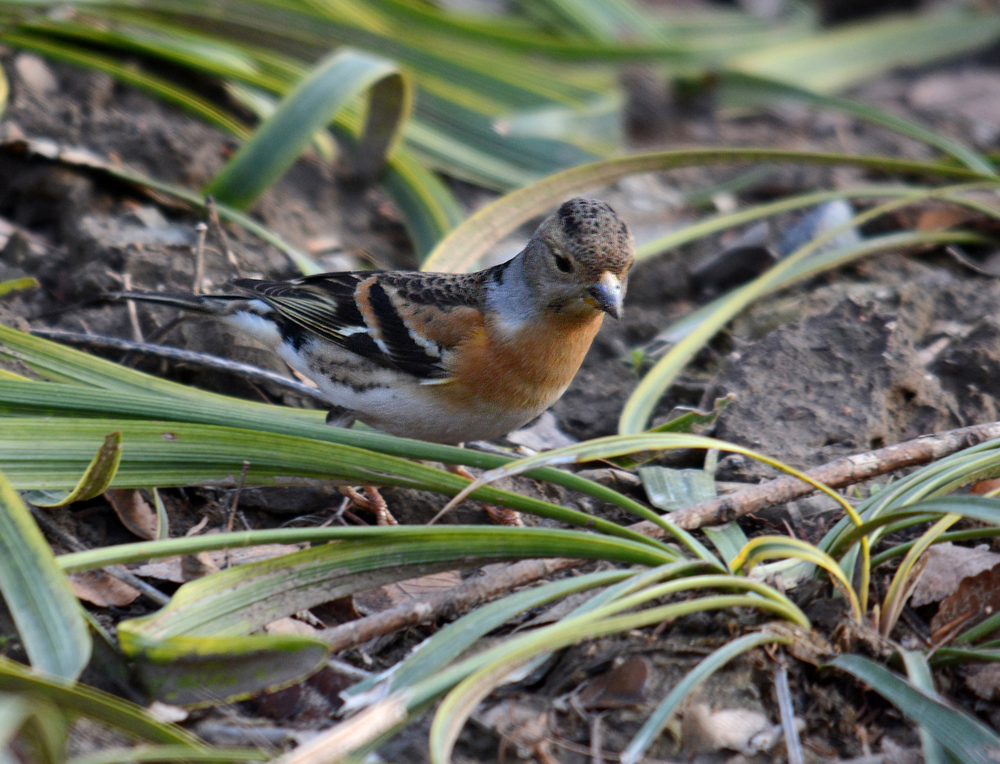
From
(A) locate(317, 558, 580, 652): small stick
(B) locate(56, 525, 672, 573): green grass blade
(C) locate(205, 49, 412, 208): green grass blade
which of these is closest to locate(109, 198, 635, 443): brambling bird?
(A) locate(317, 558, 580, 652): small stick

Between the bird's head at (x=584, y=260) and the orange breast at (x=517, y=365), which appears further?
the orange breast at (x=517, y=365)

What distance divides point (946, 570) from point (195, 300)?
2883mm

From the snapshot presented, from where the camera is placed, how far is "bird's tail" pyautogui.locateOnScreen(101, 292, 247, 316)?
368 cm

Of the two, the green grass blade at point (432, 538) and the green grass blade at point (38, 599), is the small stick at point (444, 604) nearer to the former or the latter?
the green grass blade at point (432, 538)

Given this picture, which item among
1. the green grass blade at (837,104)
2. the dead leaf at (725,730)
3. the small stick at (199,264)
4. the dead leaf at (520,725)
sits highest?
the green grass blade at (837,104)

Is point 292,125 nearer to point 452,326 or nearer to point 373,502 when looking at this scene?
point 452,326

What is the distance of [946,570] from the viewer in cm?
274

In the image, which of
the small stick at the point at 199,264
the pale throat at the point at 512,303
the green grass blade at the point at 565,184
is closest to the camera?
the pale throat at the point at 512,303

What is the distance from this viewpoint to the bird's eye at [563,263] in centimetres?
330

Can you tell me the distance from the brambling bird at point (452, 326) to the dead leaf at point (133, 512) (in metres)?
0.90

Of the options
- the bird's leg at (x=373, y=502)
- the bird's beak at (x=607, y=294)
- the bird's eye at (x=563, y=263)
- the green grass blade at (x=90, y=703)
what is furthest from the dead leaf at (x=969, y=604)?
the green grass blade at (x=90, y=703)

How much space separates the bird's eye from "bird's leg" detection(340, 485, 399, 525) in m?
1.03

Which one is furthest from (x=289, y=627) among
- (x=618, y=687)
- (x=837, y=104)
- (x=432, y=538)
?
(x=837, y=104)

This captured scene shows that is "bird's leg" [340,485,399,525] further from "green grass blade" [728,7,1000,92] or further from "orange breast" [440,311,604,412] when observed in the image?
"green grass blade" [728,7,1000,92]
